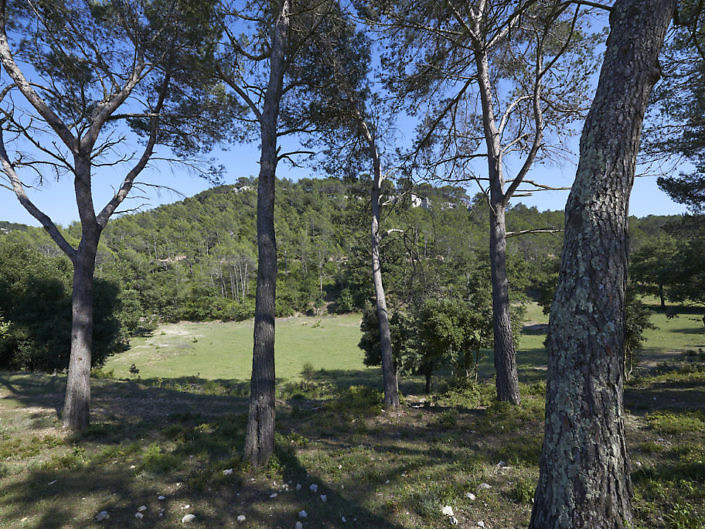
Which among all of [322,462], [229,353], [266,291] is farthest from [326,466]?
[229,353]

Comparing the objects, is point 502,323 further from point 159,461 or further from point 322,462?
point 159,461

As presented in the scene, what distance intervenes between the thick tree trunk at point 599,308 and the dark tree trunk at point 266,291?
4.15 metres

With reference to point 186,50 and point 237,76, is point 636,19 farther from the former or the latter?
point 186,50

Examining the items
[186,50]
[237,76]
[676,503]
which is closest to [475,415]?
[676,503]

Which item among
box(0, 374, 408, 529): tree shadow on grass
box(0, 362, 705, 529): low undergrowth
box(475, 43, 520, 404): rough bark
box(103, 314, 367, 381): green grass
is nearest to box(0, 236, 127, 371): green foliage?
box(103, 314, 367, 381): green grass

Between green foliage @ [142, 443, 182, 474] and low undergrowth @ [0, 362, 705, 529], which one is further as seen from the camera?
green foliage @ [142, 443, 182, 474]

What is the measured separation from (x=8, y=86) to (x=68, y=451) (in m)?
8.11

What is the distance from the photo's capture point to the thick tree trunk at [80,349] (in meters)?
6.80

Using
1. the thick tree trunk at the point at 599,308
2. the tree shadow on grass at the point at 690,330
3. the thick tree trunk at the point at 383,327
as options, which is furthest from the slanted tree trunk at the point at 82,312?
the tree shadow on grass at the point at 690,330

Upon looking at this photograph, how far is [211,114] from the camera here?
888 cm

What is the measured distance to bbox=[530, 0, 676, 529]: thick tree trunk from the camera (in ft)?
7.66

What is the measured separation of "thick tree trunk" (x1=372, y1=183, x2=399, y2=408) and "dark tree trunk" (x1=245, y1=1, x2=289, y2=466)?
3917 millimetres

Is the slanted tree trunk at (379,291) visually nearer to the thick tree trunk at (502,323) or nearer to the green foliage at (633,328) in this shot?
the thick tree trunk at (502,323)

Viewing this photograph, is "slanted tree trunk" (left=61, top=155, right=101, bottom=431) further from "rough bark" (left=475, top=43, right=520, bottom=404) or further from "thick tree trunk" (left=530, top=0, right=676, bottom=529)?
"rough bark" (left=475, top=43, right=520, bottom=404)
